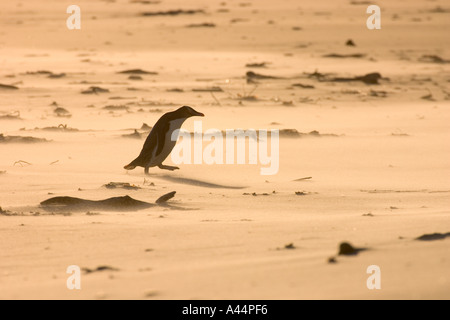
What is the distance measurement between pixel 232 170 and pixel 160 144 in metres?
0.64

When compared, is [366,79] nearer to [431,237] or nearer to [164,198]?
[164,198]

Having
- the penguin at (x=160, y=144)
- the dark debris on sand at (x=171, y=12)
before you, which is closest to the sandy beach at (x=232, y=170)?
the penguin at (x=160, y=144)

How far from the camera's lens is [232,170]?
25.7ft

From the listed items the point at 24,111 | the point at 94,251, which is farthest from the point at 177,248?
the point at 24,111

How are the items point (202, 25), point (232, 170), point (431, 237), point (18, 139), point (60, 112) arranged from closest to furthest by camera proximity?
point (431, 237) → point (232, 170) → point (18, 139) → point (60, 112) → point (202, 25)

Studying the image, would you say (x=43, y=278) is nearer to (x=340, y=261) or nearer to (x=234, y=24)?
(x=340, y=261)

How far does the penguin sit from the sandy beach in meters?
0.13

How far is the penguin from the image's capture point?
7570 millimetres

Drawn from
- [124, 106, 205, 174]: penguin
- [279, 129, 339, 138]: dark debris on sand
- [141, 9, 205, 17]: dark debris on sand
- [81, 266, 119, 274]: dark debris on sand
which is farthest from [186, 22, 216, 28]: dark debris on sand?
[81, 266, 119, 274]: dark debris on sand

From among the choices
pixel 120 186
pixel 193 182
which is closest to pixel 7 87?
pixel 193 182

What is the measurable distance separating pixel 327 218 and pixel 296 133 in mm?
3836

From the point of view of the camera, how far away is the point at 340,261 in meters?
4.28

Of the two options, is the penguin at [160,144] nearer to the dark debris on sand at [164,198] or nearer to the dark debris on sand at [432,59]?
the dark debris on sand at [164,198]

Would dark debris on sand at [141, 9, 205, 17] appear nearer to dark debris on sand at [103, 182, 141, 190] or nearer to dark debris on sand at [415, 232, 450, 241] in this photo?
dark debris on sand at [103, 182, 141, 190]
